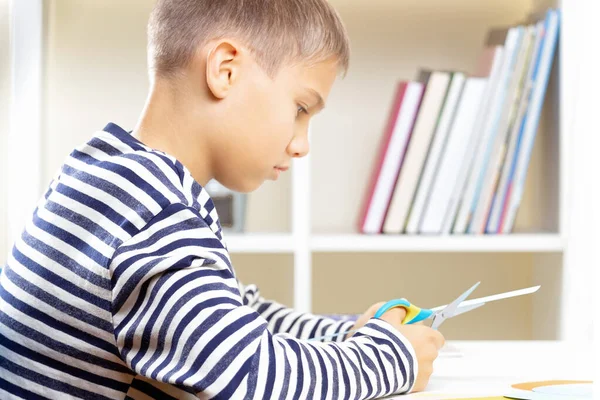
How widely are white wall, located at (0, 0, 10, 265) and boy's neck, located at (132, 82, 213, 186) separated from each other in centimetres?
72

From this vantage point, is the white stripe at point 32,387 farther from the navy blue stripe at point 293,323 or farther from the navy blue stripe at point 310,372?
the navy blue stripe at point 293,323

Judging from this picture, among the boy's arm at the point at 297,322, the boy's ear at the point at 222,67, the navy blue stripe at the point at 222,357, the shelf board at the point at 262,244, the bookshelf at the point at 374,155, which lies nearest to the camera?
the navy blue stripe at the point at 222,357

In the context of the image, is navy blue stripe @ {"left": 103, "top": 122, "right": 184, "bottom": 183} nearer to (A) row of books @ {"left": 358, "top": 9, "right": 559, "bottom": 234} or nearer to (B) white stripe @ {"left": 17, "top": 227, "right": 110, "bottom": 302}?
(B) white stripe @ {"left": 17, "top": 227, "right": 110, "bottom": 302}

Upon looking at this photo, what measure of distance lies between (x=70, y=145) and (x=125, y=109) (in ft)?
0.45

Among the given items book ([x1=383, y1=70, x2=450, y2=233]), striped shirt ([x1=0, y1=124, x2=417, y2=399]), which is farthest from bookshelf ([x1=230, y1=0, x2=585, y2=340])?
striped shirt ([x1=0, y1=124, x2=417, y2=399])

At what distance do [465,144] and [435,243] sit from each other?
185 millimetres

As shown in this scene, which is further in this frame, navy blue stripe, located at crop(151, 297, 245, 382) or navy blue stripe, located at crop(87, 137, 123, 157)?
navy blue stripe, located at crop(87, 137, 123, 157)

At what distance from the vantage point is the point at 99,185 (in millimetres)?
588

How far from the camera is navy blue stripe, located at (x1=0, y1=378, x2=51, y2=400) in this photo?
23.5 inches

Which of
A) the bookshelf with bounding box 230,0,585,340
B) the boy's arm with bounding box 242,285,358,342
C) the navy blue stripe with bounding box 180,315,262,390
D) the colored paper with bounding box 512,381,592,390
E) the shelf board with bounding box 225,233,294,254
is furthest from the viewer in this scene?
the bookshelf with bounding box 230,0,585,340

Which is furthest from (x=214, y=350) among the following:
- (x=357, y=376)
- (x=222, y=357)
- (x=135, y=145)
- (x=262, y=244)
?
(x=262, y=244)

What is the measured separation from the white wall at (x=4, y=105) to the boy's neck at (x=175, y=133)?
2.35 ft

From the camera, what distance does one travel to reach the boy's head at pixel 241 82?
0.73 metres

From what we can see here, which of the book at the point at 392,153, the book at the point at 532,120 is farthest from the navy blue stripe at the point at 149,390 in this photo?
the book at the point at 532,120
